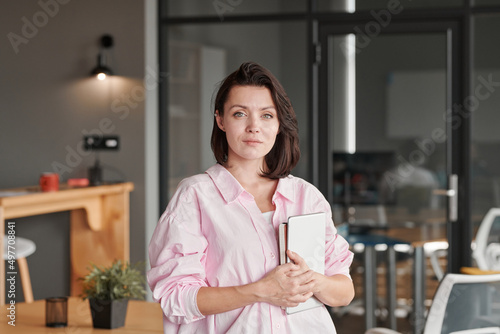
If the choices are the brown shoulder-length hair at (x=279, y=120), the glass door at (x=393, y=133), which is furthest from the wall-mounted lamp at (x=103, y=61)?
the brown shoulder-length hair at (x=279, y=120)

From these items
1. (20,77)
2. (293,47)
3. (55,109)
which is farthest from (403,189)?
(20,77)

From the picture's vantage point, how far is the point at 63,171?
424 centimetres

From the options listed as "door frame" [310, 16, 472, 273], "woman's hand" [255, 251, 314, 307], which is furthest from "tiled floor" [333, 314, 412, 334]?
"woman's hand" [255, 251, 314, 307]

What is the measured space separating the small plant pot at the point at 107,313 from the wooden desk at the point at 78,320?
0.07 feet

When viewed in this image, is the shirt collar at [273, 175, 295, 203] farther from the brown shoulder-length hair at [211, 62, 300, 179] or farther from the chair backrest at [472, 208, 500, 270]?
the chair backrest at [472, 208, 500, 270]

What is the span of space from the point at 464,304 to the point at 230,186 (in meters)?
1.18

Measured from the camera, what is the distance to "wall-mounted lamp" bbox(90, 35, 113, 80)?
4.16 m

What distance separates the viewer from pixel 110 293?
210cm

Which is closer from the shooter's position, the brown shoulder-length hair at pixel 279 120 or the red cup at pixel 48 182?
the brown shoulder-length hair at pixel 279 120

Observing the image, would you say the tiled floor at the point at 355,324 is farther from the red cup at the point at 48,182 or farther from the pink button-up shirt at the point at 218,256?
the pink button-up shirt at the point at 218,256

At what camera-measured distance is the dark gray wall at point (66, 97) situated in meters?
4.22

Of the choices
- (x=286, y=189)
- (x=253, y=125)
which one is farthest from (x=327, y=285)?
(x=253, y=125)

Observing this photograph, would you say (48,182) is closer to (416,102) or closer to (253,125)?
(416,102)

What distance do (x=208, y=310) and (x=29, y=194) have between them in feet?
8.18
